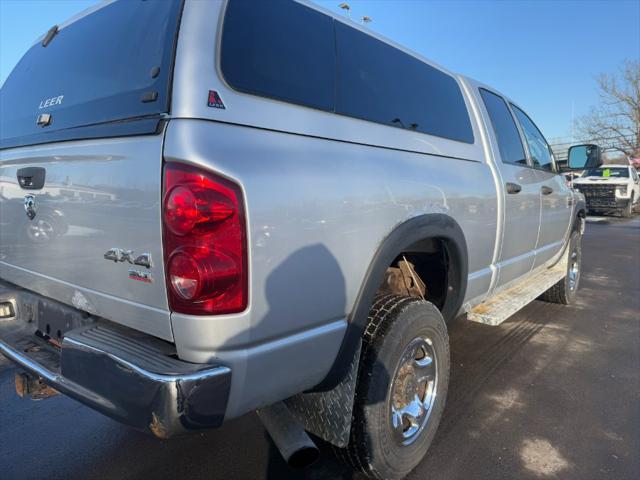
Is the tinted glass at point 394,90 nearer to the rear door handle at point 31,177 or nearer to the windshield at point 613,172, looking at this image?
the rear door handle at point 31,177

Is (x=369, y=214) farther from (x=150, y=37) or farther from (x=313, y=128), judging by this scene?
(x=150, y=37)

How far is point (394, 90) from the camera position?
259cm

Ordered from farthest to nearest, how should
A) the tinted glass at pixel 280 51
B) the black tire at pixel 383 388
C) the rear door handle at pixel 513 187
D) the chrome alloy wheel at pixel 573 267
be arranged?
the chrome alloy wheel at pixel 573 267, the rear door handle at pixel 513 187, the black tire at pixel 383 388, the tinted glass at pixel 280 51

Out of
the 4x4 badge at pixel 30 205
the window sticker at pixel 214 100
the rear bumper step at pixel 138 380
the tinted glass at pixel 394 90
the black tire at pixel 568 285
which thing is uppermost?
the tinted glass at pixel 394 90

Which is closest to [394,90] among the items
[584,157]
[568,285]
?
[584,157]

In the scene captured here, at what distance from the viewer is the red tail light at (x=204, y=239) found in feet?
5.02

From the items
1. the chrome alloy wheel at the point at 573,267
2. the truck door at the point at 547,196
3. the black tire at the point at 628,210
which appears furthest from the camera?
the black tire at the point at 628,210

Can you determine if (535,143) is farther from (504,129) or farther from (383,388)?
(383,388)

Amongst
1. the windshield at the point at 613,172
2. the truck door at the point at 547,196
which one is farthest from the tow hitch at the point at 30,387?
the windshield at the point at 613,172

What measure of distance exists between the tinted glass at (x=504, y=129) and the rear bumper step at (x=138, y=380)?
2.89 metres

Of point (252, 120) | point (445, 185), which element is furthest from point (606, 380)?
point (252, 120)

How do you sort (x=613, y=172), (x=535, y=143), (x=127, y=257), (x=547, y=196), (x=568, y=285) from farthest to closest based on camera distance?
(x=613, y=172) < (x=568, y=285) < (x=535, y=143) < (x=547, y=196) < (x=127, y=257)

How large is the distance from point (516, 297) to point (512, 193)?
0.92 m

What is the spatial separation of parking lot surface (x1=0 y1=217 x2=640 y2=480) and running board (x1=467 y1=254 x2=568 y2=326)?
1.74 feet
